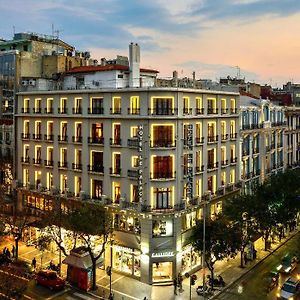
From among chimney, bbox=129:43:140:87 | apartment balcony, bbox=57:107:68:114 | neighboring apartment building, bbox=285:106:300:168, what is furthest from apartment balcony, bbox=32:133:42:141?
neighboring apartment building, bbox=285:106:300:168

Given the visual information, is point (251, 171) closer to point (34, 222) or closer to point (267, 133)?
point (267, 133)

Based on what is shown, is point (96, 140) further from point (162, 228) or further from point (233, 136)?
point (233, 136)

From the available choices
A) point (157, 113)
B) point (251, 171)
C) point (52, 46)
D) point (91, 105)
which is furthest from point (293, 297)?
point (52, 46)

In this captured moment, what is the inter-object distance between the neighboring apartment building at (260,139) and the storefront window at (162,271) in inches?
819

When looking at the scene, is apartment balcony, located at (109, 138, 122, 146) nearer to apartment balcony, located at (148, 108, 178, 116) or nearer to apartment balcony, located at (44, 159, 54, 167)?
apartment balcony, located at (148, 108, 178, 116)

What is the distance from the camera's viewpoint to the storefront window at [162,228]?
47.7 m

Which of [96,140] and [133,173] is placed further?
[96,140]

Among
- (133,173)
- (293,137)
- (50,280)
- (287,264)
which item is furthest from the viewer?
(293,137)

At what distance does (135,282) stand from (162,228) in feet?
21.6

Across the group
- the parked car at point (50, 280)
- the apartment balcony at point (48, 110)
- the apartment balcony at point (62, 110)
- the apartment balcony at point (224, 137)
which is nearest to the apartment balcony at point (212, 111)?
the apartment balcony at point (224, 137)

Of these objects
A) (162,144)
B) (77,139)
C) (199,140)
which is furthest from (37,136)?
(199,140)

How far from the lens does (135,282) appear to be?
47.8m

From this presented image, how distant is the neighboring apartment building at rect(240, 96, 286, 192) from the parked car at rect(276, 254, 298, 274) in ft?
46.5

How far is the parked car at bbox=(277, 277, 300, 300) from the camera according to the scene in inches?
1630
